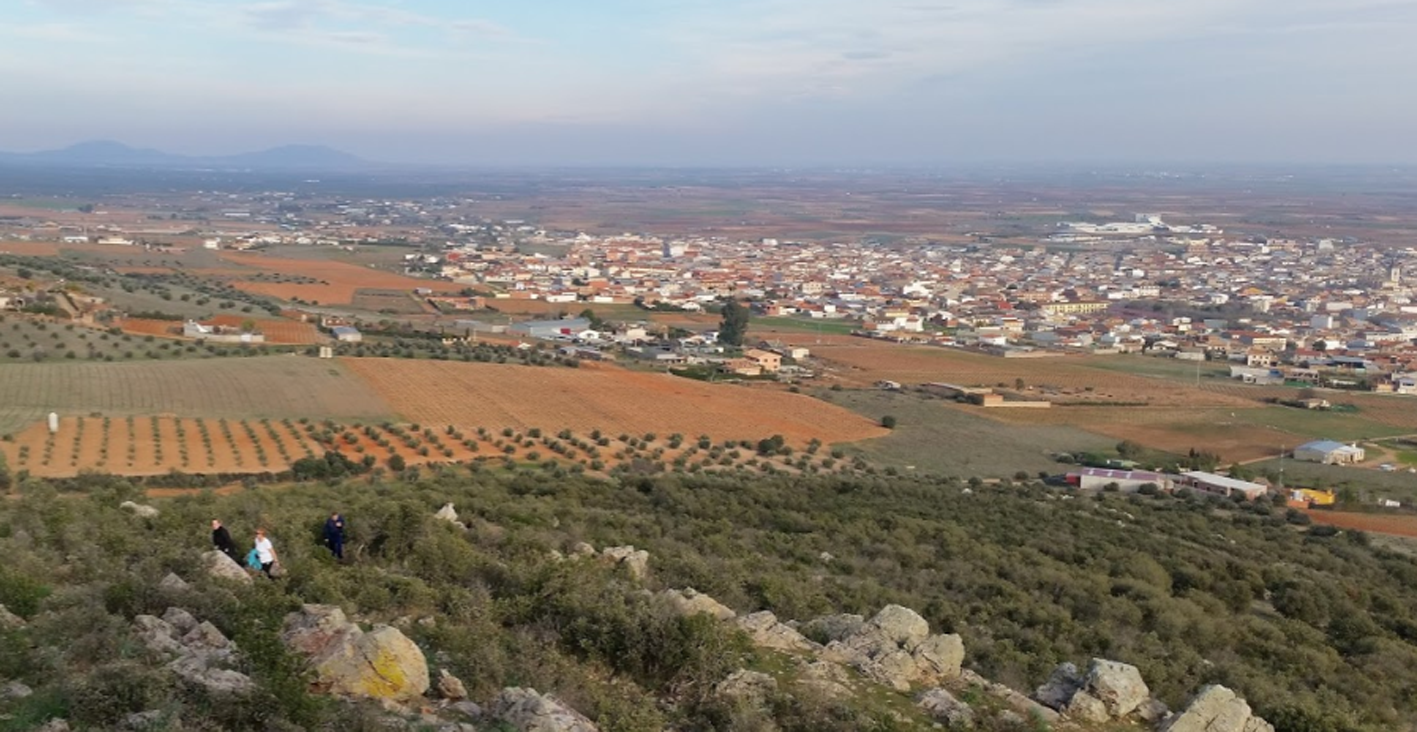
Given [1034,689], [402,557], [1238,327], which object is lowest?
[1238,327]

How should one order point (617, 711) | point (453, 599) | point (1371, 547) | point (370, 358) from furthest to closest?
point (370, 358), point (1371, 547), point (453, 599), point (617, 711)

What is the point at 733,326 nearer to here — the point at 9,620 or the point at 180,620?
the point at 180,620

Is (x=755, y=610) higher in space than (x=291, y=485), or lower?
higher

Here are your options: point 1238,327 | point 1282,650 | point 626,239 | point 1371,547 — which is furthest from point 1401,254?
point 1282,650

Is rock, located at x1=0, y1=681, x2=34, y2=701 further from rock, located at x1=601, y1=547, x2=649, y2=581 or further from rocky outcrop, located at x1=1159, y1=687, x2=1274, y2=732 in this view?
rocky outcrop, located at x1=1159, y1=687, x2=1274, y2=732

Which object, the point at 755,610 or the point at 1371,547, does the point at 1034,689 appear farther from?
the point at 1371,547

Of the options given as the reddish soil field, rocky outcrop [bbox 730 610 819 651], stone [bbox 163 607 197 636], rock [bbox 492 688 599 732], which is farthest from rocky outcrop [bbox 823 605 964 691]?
the reddish soil field
